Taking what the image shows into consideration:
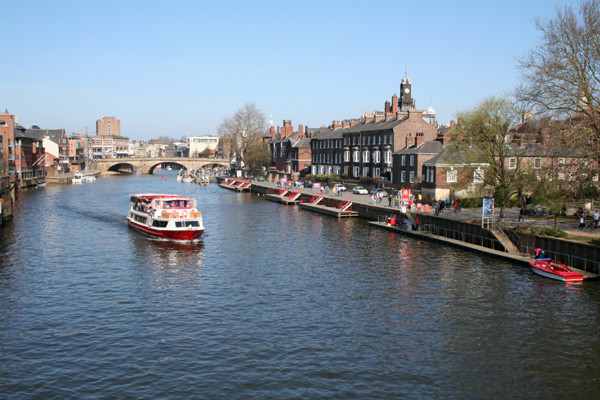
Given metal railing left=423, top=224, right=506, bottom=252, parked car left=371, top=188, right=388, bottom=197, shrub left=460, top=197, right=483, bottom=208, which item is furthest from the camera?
parked car left=371, top=188, right=388, bottom=197

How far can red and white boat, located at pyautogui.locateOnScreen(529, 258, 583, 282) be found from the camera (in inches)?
1569

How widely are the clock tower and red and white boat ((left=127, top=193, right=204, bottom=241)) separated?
8897 centimetres

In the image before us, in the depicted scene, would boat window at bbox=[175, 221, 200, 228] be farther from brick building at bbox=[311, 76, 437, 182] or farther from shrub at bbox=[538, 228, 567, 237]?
brick building at bbox=[311, 76, 437, 182]

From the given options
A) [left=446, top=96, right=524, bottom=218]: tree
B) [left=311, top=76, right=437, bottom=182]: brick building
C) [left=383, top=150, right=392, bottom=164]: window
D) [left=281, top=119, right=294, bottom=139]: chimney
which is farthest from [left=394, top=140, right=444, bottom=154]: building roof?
[left=281, top=119, right=294, bottom=139]: chimney

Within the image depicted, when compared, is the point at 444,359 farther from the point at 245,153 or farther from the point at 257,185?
the point at 245,153

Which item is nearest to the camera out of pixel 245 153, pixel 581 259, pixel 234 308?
pixel 234 308

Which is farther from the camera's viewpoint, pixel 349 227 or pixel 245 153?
pixel 245 153

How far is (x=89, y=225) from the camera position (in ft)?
231

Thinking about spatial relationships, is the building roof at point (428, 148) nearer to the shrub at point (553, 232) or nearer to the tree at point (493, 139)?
the tree at point (493, 139)

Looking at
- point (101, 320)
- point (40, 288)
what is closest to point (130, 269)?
point (40, 288)

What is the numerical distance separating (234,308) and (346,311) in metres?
6.51

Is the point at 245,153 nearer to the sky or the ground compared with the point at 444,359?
nearer to the sky

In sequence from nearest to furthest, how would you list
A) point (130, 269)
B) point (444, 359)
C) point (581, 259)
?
point (444, 359), point (581, 259), point (130, 269)

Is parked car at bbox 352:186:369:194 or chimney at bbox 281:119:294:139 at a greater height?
chimney at bbox 281:119:294:139
